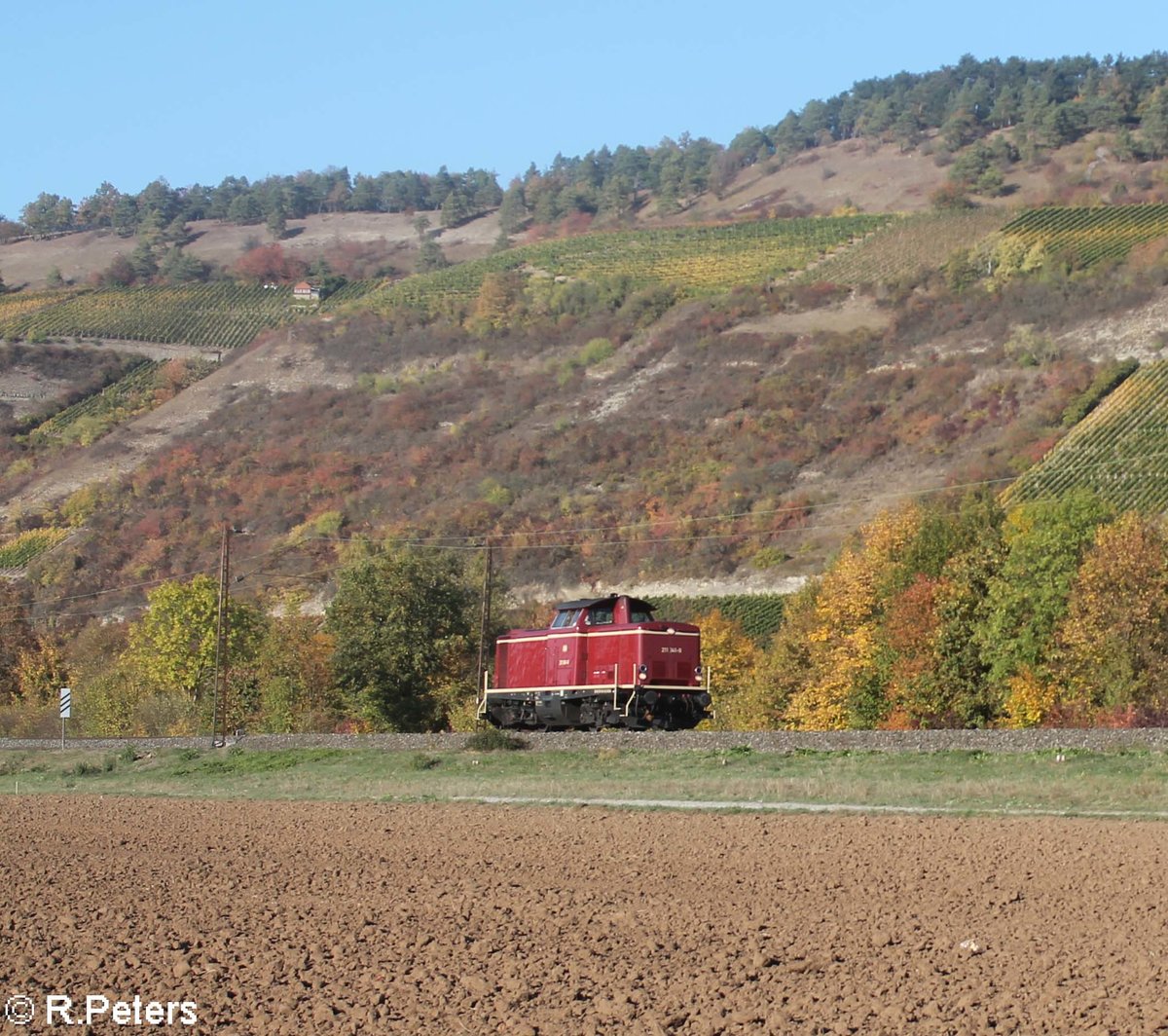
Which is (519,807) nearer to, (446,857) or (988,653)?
(446,857)

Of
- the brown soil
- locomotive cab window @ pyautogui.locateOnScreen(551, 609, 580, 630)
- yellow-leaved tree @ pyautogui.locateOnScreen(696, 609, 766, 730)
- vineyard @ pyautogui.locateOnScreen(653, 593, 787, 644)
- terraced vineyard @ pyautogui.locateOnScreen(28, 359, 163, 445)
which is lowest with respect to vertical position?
yellow-leaved tree @ pyautogui.locateOnScreen(696, 609, 766, 730)

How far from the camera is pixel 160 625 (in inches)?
2815

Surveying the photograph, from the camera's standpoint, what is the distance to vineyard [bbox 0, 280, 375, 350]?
17062 centimetres

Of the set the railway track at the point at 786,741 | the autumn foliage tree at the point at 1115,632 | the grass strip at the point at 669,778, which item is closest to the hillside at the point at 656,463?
the autumn foliage tree at the point at 1115,632

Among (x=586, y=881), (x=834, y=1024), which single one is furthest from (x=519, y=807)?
(x=834, y=1024)

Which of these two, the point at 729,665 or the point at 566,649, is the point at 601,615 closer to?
the point at 566,649

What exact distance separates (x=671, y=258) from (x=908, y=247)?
30.8 meters

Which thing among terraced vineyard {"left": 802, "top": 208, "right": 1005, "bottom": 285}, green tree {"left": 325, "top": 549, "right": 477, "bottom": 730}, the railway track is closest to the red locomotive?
the railway track

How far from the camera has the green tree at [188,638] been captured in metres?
70.4

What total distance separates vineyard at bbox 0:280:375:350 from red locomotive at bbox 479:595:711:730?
450 ft

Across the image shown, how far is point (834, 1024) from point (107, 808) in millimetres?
19924

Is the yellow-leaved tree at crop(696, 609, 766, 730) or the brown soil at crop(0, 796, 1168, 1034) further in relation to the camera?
the yellow-leaved tree at crop(696, 609, 766, 730)

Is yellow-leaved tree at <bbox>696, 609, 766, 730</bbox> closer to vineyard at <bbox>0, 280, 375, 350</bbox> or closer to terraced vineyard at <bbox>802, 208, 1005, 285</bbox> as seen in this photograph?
terraced vineyard at <bbox>802, 208, 1005, 285</bbox>

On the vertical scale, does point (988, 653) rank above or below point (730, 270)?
below
